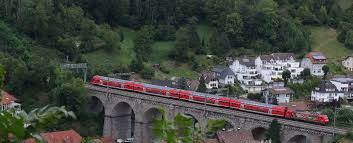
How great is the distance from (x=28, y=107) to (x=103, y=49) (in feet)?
45.9

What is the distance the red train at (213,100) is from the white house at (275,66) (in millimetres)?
15652

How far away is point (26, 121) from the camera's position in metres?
5.00

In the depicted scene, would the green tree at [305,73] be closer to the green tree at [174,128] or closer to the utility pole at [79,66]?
the utility pole at [79,66]

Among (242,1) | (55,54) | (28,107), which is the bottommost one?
(28,107)

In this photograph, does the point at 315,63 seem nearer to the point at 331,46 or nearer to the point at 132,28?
the point at 331,46

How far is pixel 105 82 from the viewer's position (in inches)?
1732

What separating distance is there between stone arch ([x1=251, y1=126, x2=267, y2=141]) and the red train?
1063mm

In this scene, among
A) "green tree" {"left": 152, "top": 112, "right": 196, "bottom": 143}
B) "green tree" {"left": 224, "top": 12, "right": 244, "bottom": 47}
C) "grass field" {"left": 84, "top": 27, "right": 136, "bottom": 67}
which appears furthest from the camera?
"green tree" {"left": 224, "top": 12, "right": 244, "bottom": 47}

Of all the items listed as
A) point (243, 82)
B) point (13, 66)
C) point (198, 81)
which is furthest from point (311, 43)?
point (13, 66)

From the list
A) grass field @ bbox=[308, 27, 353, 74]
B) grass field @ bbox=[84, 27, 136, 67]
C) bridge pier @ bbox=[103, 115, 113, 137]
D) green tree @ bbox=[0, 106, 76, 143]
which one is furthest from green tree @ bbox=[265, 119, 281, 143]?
green tree @ bbox=[0, 106, 76, 143]

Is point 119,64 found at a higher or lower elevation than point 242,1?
lower

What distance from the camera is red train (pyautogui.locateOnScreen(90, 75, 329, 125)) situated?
Answer: 3588cm

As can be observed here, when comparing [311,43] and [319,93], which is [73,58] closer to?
[319,93]

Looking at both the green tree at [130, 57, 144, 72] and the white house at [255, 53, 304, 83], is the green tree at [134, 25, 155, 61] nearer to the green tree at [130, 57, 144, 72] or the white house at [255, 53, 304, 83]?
the green tree at [130, 57, 144, 72]
